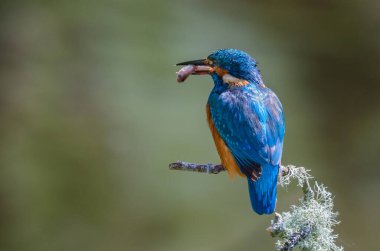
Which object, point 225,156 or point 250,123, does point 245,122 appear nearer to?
point 250,123

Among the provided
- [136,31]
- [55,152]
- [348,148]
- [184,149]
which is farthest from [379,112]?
[55,152]

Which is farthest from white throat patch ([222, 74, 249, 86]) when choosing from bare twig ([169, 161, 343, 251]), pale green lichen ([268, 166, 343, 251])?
pale green lichen ([268, 166, 343, 251])

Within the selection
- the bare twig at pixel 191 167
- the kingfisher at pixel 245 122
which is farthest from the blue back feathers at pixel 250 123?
the bare twig at pixel 191 167

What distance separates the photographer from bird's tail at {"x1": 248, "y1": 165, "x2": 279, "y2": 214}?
263 centimetres

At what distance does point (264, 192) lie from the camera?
2.65m

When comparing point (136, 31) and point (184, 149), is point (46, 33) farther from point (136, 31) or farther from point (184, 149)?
point (184, 149)

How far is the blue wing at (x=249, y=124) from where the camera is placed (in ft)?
9.25

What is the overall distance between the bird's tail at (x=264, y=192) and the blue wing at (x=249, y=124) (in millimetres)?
59

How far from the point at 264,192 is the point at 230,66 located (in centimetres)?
67

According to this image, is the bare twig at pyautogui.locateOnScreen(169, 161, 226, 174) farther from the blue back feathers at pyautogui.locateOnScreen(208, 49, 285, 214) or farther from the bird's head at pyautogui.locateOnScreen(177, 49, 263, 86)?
the bird's head at pyautogui.locateOnScreen(177, 49, 263, 86)

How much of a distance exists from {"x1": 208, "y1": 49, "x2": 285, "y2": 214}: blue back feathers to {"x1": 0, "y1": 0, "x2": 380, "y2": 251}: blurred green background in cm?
217

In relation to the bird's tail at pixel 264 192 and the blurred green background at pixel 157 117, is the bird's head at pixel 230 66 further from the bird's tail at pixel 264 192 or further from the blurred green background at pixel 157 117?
the blurred green background at pixel 157 117

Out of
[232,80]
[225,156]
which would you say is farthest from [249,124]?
[232,80]

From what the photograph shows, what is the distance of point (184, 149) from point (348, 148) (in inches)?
53.7
